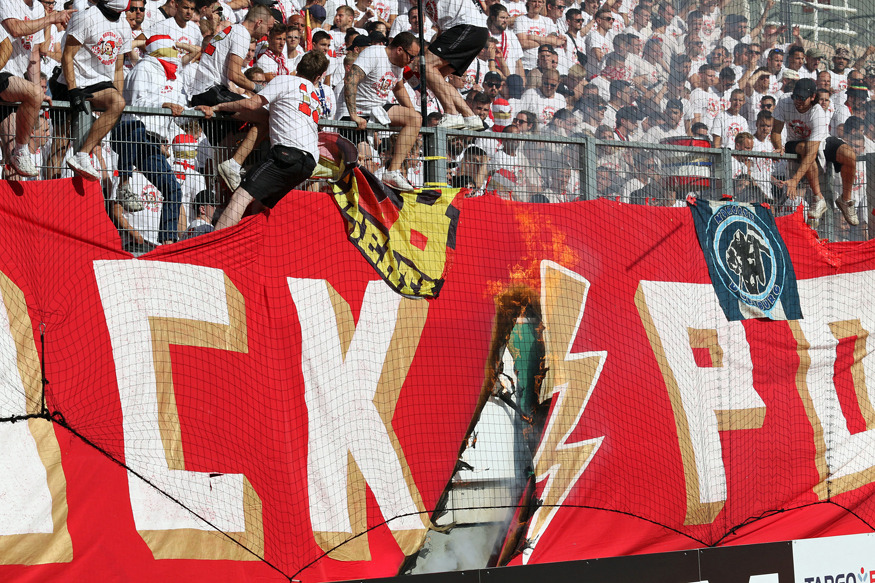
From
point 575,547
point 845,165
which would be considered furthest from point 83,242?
point 845,165

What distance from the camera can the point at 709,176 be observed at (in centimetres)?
955

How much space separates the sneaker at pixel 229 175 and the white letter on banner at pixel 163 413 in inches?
27.3

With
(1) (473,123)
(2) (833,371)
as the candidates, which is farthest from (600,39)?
(2) (833,371)

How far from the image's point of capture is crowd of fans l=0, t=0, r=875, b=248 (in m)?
6.98

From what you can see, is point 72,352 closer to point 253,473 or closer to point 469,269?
point 253,473

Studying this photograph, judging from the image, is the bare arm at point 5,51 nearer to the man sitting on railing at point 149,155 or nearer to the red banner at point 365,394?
the man sitting on railing at point 149,155

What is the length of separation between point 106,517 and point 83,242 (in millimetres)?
1764

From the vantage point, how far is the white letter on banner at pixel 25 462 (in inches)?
238

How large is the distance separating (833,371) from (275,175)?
225 inches

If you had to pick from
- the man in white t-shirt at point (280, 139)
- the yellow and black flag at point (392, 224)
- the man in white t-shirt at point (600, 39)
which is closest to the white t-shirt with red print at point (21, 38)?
the man in white t-shirt at point (280, 139)

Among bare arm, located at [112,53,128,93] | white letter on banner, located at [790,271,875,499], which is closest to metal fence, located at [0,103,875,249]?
bare arm, located at [112,53,128,93]

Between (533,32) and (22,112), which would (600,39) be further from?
(22,112)

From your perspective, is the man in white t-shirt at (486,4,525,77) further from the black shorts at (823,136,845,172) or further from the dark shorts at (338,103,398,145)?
the black shorts at (823,136,845,172)

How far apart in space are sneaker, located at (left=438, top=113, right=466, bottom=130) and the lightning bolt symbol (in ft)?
4.39
